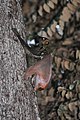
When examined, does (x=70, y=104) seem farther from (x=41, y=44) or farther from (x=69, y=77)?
(x=41, y=44)

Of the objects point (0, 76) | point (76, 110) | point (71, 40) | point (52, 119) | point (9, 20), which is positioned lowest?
point (52, 119)

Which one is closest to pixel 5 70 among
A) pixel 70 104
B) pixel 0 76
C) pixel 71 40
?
pixel 0 76

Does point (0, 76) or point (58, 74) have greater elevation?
point (0, 76)

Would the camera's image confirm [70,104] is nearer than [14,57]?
No

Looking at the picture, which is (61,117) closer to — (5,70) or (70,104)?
(70,104)

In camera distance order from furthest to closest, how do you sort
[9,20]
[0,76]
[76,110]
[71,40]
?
[71,40]
[76,110]
[9,20]
[0,76]

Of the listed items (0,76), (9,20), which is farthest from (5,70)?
(9,20)

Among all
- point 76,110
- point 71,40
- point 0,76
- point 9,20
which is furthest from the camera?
point 71,40
